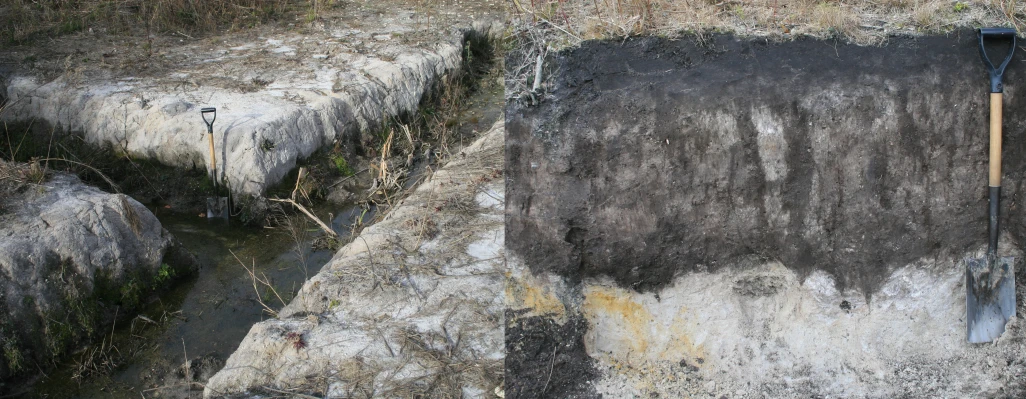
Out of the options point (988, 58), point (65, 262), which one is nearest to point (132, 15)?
point (65, 262)

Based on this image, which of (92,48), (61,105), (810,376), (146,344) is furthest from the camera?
(92,48)

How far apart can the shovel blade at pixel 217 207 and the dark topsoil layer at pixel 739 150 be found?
4.68 m

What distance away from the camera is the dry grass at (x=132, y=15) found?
10398 millimetres

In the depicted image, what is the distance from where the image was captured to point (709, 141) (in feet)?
12.4

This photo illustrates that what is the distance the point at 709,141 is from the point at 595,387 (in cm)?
125

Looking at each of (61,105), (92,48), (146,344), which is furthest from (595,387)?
(92,48)

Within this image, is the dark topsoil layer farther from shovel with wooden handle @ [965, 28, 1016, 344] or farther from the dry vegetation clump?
shovel with wooden handle @ [965, 28, 1016, 344]

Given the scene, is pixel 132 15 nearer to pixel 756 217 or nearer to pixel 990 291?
pixel 756 217

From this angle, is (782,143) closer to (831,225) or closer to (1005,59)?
(831,225)

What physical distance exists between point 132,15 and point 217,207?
4.64m

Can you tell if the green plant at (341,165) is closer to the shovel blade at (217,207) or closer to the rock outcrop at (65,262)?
the shovel blade at (217,207)

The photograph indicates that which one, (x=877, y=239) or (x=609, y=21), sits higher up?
(x=609, y=21)

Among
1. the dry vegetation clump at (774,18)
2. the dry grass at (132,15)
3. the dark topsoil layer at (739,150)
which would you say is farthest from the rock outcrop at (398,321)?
the dry grass at (132,15)

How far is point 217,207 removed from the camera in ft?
25.2
